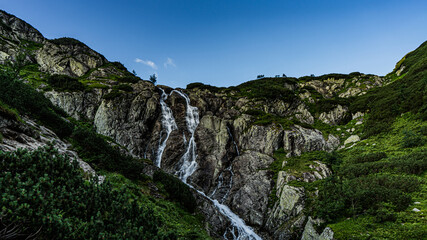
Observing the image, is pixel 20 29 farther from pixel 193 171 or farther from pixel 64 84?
pixel 193 171

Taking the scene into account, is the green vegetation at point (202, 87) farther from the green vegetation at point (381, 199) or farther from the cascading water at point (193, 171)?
the green vegetation at point (381, 199)

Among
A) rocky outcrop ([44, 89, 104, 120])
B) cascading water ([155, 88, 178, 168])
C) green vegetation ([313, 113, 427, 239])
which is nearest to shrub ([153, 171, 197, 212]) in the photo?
green vegetation ([313, 113, 427, 239])

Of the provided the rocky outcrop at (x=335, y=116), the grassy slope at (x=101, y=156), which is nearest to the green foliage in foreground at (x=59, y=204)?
the grassy slope at (x=101, y=156)

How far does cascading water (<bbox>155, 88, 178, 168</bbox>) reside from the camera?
38781 mm

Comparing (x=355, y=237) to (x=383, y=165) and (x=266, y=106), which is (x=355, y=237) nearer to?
(x=383, y=165)

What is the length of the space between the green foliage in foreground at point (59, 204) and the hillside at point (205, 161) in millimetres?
39

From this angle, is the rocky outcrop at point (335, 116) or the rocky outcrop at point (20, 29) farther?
the rocky outcrop at point (20, 29)

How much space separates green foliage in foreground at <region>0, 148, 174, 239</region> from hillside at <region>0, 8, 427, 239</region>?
0.04 meters

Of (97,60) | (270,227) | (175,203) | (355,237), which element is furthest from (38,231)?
(97,60)

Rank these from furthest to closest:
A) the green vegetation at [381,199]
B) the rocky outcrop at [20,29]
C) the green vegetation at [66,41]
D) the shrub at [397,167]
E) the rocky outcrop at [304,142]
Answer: the rocky outcrop at [20,29] < the green vegetation at [66,41] < the rocky outcrop at [304,142] < the shrub at [397,167] < the green vegetation at [381,199]

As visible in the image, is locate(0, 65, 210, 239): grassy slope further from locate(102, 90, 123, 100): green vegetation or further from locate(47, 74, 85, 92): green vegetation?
locate(47, 74, 85, 92): green vegetation

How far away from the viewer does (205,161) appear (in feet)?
118

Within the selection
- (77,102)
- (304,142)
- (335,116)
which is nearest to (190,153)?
(304,142)

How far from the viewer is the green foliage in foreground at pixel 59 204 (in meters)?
4.25
